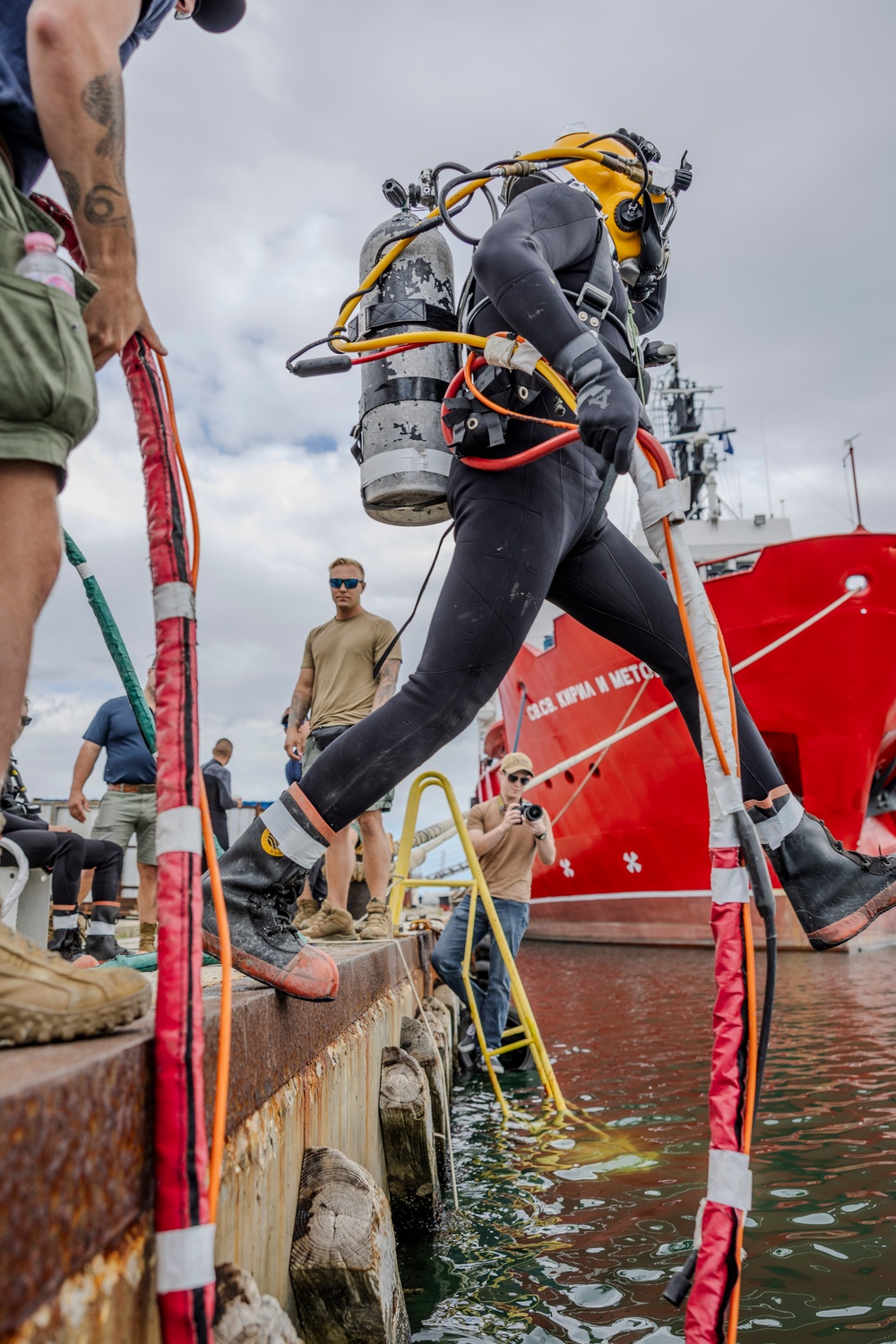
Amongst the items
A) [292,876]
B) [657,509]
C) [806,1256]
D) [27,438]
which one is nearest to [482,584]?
[657,509]

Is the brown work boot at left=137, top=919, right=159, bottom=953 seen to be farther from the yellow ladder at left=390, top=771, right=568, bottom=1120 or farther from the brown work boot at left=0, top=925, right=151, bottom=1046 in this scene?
the brown work boot at left=0, top=925, right=151, bottom=1046

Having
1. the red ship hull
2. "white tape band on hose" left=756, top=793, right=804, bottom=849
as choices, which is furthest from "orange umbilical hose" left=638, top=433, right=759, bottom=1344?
the red ship hull

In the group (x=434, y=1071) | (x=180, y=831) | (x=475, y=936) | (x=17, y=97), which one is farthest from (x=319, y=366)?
(x=475, y=936)

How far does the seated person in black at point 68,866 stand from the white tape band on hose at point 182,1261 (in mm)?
4224

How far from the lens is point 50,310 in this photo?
130cm

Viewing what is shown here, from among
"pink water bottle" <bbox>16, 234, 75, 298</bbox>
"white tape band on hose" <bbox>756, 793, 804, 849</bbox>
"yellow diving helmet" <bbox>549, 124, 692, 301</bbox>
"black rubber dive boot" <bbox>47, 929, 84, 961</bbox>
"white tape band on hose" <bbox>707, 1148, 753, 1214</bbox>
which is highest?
"yellow diving helmet" <bbox>549, 124, 692, 301</bbox>

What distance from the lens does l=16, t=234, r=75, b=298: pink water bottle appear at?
51.1 inches

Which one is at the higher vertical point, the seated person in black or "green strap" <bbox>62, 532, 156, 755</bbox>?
"green strap" <bbox>62, 532, 156, 755</bbox>

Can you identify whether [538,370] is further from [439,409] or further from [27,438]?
[27,438]

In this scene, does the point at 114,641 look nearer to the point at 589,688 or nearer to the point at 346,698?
the point at 346,698

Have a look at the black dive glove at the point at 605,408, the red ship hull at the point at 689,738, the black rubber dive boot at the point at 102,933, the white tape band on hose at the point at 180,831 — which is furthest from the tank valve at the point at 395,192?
the red ship hull at the point at 689,738

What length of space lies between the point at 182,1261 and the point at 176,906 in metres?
0.37

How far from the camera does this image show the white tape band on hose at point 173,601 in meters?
1.28

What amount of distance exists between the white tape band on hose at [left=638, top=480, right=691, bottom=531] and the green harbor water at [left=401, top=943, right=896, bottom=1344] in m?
1.92
